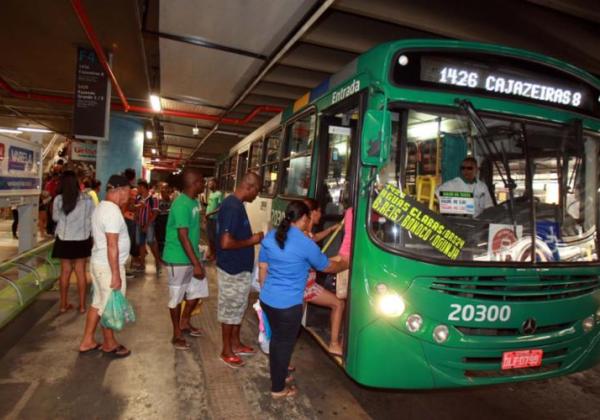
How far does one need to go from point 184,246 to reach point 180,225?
23cm

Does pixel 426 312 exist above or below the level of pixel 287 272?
below

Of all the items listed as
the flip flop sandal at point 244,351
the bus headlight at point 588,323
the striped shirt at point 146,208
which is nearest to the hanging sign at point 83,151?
the striped shirt at point 146,208

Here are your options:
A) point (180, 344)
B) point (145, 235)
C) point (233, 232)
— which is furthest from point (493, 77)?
point (145, 235)

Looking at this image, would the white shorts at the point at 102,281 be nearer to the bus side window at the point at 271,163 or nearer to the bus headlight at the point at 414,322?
the bus side window at the point at 271,163

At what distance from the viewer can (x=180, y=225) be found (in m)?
4.19

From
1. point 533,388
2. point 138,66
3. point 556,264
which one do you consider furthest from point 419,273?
point 138,66

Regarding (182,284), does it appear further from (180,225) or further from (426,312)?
(426,312)

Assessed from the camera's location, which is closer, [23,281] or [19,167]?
[23,281]

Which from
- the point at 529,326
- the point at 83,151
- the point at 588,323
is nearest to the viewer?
the point at 529,326

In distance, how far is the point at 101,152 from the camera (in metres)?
12.9

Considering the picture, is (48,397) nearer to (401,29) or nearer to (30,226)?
(30,226)

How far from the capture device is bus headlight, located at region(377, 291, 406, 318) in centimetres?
301

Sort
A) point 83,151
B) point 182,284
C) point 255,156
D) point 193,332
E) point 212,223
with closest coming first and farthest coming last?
point 182,284 → point 193,332 → point 255,156 → point 212,223 → point 83,151

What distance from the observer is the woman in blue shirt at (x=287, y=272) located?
3275mm
